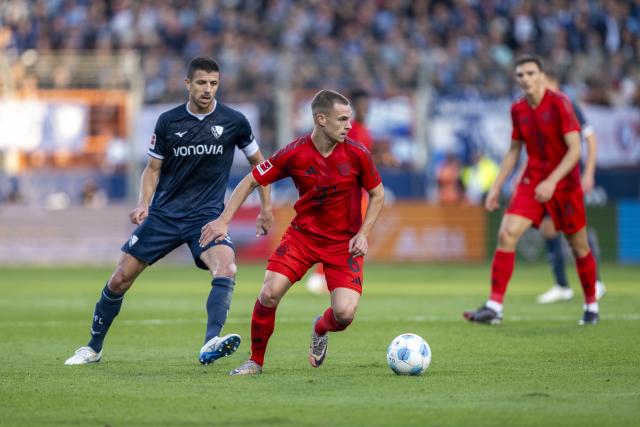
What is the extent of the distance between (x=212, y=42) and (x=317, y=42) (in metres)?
2.56

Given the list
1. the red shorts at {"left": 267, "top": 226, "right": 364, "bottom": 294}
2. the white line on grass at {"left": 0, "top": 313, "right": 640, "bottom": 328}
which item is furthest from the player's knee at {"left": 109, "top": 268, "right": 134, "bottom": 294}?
the white line on grass at {"left": 0, "top": 313, "right": 640, "bottom": 328}

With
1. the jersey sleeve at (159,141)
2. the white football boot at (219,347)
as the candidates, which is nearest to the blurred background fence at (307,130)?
the jersey sleeve at (159,141)

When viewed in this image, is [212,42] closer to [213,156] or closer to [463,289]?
[463,289]

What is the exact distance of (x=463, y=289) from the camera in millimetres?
16453

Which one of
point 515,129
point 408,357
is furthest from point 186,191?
point 515,129

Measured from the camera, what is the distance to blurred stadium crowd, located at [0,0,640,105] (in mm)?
24141

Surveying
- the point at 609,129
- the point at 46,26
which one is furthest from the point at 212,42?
the point at 609,129

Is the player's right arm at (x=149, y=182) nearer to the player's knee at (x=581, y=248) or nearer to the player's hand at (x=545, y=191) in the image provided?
the player's hand at (x=545, y=191)

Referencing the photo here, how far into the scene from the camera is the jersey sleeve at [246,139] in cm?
900

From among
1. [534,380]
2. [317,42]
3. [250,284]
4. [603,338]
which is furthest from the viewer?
[317,42]

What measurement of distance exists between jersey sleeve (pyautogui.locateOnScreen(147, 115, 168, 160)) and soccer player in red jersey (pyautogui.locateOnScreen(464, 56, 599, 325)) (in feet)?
11.5

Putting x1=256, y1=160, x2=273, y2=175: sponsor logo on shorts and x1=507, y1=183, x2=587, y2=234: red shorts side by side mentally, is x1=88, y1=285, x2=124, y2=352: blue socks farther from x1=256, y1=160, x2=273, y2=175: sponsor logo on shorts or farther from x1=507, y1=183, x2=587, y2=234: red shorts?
x1=507, y1=183, x2=587, y2=234: red shorts

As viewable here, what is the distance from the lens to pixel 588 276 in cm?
1125

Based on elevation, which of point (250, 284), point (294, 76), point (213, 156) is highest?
point (294, 76)
